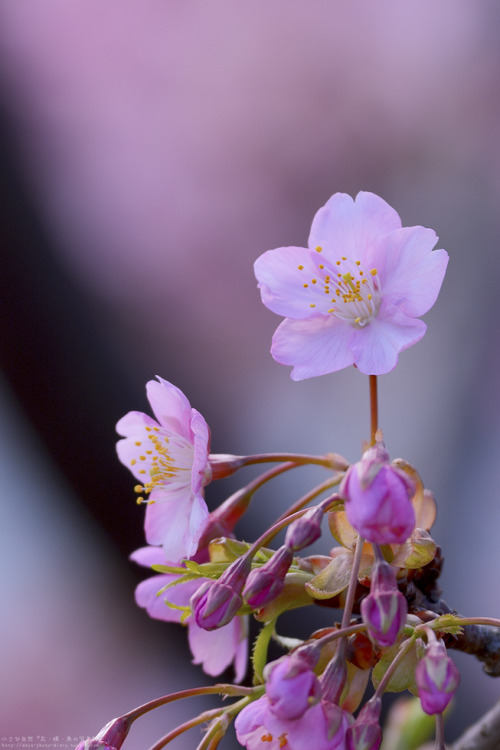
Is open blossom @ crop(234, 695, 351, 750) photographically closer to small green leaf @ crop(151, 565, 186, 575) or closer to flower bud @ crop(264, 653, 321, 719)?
flower bud @ crop(264, 653, 321, 719)

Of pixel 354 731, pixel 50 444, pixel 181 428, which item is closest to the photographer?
pixel 354 731

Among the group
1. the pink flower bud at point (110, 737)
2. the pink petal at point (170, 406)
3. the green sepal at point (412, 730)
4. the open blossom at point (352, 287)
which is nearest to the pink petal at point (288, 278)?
the open blossom at point (352, 287)

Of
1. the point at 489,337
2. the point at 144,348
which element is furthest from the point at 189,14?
the point at 489,337

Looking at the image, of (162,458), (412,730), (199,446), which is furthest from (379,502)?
(412,730)

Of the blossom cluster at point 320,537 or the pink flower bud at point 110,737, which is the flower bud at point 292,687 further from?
the pink flower bud at point 110,737

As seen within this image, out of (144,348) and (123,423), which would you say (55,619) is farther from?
(123,423)
